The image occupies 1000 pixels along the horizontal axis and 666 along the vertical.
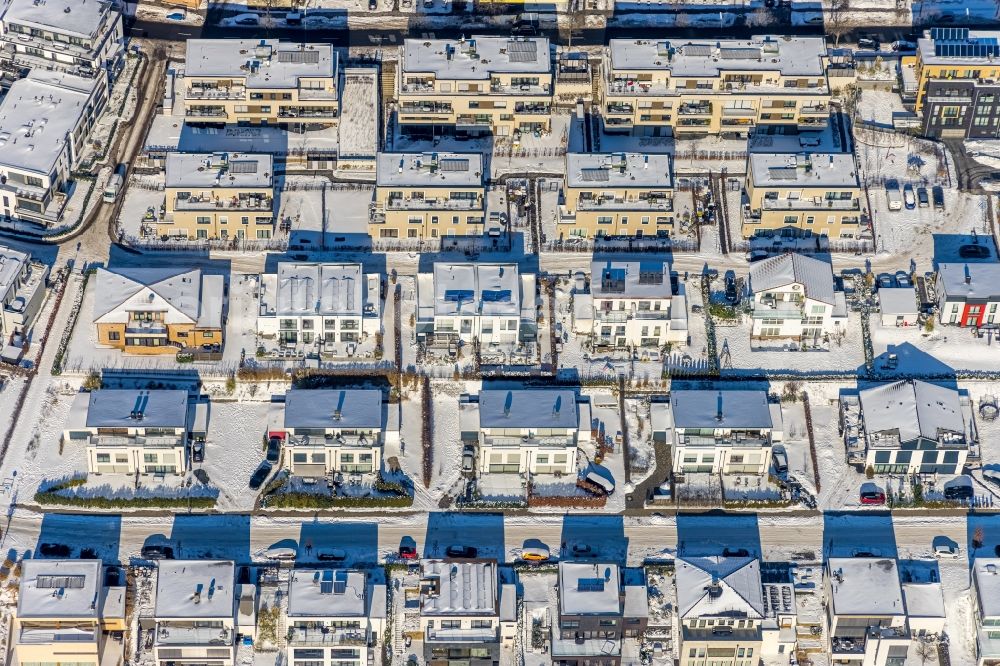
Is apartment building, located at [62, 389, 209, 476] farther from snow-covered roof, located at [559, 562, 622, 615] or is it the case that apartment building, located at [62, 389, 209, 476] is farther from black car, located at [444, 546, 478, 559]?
snow-covered roof, located at [559, 562, 622, 615]

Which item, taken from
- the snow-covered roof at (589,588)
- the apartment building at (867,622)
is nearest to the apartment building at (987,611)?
the apartment building at (867,622)

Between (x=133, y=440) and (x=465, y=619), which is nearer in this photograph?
(x=465, y=619)

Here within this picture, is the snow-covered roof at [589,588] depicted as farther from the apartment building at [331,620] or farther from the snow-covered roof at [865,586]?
the snow-covered roof at [865,586]

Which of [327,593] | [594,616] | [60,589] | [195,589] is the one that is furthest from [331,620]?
[60,589]

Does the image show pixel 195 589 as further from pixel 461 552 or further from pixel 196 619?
pixel 461 552

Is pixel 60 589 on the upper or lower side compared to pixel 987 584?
lower

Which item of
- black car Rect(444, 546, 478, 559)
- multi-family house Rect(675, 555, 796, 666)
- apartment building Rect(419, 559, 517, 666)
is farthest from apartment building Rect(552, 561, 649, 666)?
black car Rect(444, 546, 478, 559)
